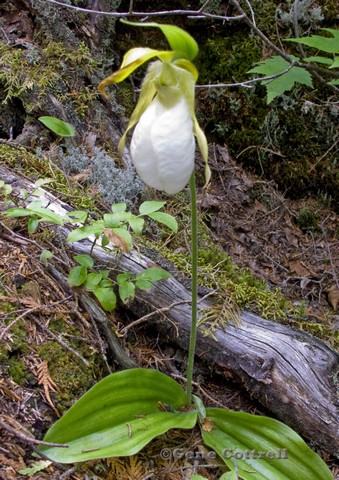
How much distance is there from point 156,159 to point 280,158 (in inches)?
79.4

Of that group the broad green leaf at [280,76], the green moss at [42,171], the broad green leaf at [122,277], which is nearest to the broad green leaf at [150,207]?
the broad green leaf at [122,277]

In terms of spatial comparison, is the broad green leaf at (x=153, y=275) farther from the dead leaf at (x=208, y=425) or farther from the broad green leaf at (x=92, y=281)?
the dead leaf at (x=208, y=425)

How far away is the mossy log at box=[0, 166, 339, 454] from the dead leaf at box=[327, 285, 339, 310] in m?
0.76

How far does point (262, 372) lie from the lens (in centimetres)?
169

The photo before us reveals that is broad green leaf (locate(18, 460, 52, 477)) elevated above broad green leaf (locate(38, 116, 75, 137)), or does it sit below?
below

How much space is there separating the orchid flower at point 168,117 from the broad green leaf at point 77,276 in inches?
22.0

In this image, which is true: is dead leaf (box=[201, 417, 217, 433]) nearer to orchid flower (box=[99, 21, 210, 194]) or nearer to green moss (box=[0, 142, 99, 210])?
orchid flower (box=[99, 21, 210, 194])

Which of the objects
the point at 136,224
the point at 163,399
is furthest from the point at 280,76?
the point at 163,399

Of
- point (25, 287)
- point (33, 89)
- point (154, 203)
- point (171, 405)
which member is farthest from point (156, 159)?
point (33, 89)

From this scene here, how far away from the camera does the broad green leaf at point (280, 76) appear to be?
2152 mm

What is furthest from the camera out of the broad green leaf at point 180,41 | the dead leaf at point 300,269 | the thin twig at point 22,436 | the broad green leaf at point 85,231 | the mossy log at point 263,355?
the dead leaf at point 300,269

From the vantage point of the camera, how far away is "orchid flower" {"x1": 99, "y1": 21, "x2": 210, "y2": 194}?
1110 mm

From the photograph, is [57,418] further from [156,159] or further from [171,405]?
[156,159]

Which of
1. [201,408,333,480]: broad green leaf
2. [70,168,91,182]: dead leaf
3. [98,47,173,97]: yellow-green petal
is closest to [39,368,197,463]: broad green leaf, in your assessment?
[201,408,333,480]: broad green leaf
